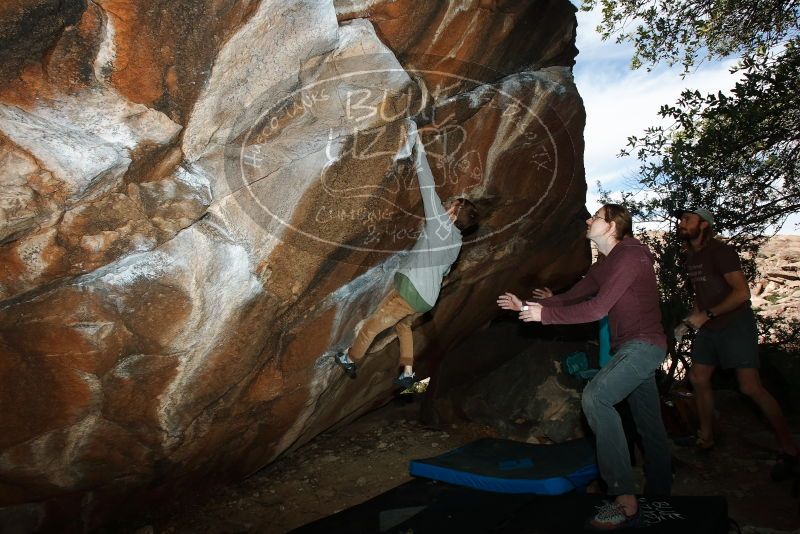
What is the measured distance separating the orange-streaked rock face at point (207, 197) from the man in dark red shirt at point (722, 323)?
1823mm

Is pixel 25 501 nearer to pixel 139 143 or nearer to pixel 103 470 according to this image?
pixel 103 470

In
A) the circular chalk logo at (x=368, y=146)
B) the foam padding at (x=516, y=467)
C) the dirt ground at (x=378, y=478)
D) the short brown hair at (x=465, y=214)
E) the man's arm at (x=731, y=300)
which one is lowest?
the dirt ground at (x=378, y=478)

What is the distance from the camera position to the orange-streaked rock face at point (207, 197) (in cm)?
291

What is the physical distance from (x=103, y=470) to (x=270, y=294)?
1762 mm

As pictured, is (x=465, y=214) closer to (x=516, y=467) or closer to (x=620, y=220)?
(x=620, y=220)

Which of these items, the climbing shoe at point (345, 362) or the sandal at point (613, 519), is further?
the climbing shoe at point (345, 362)

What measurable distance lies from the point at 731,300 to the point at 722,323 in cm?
26

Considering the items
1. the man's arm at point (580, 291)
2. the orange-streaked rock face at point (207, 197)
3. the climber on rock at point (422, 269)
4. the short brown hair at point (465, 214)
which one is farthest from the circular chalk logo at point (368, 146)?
the man's arm at point (580, 291)

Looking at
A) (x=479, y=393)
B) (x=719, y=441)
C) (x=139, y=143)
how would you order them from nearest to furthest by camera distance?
(x=139, y=143), (x=719, y=441), (x=479, y=393)

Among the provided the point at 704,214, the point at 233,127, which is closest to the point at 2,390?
the point at 233,127

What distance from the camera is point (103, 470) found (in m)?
3.98

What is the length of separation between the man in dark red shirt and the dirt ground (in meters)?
0.43

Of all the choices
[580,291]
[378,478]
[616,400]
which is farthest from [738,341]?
[378,478]

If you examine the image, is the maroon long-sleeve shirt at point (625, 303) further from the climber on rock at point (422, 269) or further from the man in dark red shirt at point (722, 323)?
the climber on rock at point (422, 269)
